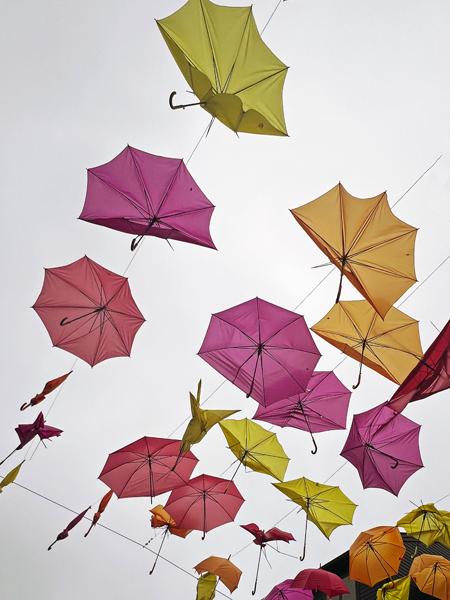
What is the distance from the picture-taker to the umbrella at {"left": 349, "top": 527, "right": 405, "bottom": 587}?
860 cm

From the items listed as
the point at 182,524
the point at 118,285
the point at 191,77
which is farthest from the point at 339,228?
the point at 182,524

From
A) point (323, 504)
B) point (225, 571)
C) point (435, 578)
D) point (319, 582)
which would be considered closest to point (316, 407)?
point (323, 504)

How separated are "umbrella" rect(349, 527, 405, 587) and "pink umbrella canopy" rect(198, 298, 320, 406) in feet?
11.8

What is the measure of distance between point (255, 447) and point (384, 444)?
92.8 inches

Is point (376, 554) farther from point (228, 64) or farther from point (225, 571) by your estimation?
point (228, 64)

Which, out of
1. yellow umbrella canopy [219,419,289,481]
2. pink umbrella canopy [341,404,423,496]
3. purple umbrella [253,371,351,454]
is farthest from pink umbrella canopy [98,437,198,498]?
pink umbrella canopy [341,404,423,496]

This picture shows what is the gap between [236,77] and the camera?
540 centimetres

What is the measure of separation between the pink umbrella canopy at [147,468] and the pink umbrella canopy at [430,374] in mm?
4392

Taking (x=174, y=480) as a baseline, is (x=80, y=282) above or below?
above

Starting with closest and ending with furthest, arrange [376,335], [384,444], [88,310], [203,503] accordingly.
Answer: [376,335] → [88,310] → [384,444] → [203,503]

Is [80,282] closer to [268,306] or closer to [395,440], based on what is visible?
[268,306]

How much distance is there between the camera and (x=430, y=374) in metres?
4.91

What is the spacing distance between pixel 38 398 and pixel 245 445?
378 cm

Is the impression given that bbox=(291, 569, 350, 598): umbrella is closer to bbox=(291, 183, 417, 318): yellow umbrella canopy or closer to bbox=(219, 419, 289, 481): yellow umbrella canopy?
bbox=(219, 419, 289, 481): yellow umbrella canopy
